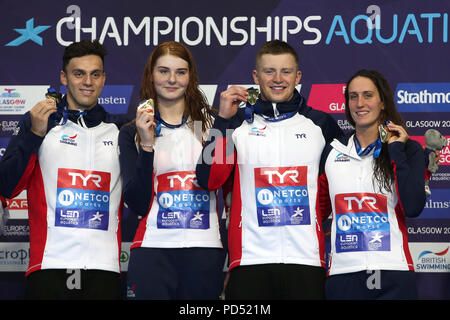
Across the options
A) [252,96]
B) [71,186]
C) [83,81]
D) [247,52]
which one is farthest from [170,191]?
[247,52]

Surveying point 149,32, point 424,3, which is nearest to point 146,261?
point 149,32

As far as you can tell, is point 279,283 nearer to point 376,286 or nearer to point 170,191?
point 376,286

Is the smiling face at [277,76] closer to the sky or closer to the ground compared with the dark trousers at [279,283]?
closer to the sky

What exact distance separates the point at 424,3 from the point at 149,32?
191 centimetres

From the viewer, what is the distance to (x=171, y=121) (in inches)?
164

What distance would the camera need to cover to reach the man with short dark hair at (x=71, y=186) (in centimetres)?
396

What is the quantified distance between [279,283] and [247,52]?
1.88 metres

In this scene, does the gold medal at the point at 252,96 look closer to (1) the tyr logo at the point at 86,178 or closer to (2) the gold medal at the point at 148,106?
(2) the gold medal at the point at 148,106

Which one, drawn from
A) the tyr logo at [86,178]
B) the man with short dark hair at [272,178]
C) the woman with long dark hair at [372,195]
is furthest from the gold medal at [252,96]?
the tyr logo at [86,178]

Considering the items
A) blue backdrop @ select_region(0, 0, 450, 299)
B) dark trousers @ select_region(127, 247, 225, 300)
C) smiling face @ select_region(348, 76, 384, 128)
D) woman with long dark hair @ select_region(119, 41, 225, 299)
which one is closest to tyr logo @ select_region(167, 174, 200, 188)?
woman with long dark hair @ select_region(119, 41, 225, 299)

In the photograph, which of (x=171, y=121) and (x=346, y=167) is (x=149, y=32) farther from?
(x=346, y=167)

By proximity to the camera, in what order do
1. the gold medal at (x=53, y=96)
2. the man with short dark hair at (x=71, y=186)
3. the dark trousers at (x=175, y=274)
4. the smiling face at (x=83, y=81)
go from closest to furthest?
the dark trousers at (x=175, y=274) < the man with short dark hair at (x=71, y=186) < the gold medal at (x=53, y=96) < the smiling face at (x=83, y=81)

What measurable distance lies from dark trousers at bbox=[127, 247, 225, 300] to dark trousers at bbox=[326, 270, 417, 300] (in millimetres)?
646

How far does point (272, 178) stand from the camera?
155 inches
